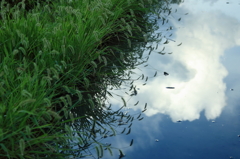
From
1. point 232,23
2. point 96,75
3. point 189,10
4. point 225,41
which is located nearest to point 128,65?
point 96,75

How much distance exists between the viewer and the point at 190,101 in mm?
2844

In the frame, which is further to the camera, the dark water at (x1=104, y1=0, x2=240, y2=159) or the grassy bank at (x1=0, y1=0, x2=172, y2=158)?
the dark water at (x1=104, y1=0, x2=240, y2=159)

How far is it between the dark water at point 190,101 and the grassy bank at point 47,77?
31cm

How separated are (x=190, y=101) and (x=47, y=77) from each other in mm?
1243

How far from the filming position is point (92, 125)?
2375 millimetres

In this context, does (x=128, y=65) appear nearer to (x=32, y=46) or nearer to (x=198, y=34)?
(x=32, y=46)

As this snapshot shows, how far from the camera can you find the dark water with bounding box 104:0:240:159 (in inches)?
85.9

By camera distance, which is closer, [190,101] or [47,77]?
[47,77]

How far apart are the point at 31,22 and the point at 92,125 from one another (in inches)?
49.9

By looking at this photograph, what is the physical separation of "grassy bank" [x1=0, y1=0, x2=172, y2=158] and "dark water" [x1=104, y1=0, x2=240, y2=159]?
31 centimetres

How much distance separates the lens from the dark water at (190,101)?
85.9 inches

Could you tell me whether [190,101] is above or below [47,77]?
below

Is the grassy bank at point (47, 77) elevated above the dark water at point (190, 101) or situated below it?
above

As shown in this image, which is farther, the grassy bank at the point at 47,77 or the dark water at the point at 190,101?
A: the dark water at the point at 190,101
